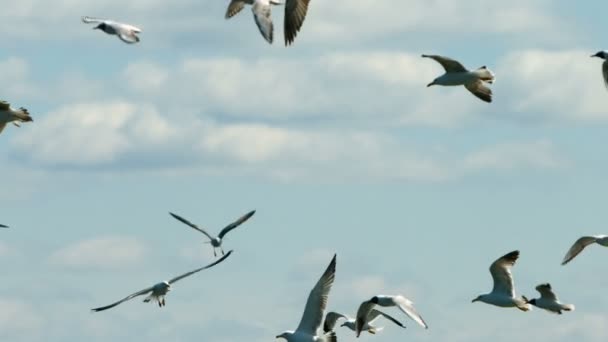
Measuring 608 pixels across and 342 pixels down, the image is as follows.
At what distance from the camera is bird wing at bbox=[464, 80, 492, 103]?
157 ft

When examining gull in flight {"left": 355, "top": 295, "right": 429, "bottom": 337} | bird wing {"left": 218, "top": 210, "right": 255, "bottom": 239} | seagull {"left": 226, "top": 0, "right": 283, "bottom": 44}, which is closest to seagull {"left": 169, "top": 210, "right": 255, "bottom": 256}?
bird wing {"left": 218, "top": 210, "right": 255, "bottom": 239}

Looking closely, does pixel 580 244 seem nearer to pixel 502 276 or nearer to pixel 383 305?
pixel 502 276

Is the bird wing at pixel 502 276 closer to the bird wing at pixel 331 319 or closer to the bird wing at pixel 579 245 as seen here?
the bird wing at pixel 579 245

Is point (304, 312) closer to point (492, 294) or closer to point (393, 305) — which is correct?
point (393, 305)

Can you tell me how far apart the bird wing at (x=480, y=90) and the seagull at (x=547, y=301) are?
8070mm

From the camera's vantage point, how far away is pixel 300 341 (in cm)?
4769

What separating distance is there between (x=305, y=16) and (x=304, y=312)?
26.0 feet

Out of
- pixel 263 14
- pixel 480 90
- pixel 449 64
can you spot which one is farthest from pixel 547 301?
pixel 263 14

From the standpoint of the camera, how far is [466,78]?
4762 centimetres

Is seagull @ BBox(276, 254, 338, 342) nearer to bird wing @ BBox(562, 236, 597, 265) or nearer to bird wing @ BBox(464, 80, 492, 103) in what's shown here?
bird wing @ BBox(464, 80, 492, 103)

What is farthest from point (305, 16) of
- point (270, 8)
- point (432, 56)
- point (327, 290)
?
point (327, 290)

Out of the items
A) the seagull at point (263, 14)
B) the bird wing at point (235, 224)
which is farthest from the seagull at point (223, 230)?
the seagull at point (263, 14)

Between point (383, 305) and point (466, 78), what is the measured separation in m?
5.93

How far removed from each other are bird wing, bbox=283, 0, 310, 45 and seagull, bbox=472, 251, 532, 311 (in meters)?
12.4
